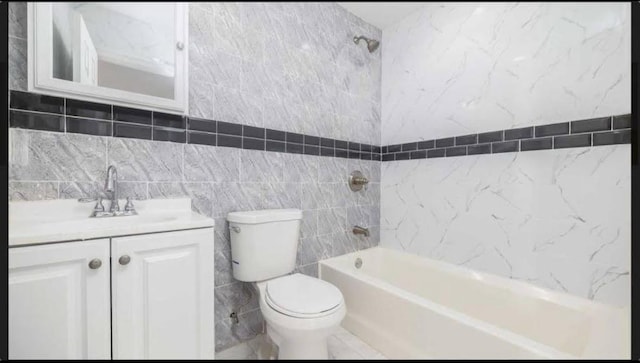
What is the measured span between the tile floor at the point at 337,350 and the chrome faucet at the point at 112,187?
31.9 inches

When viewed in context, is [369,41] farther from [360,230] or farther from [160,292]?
[360,230]

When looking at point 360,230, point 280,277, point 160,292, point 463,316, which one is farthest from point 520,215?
point 160,292

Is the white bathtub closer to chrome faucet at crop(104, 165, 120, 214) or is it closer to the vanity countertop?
the vanity countertop

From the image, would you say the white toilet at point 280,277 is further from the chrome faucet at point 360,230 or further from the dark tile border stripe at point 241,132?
the chrome faucet at point 360,230

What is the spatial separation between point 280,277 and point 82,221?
2.84 ft

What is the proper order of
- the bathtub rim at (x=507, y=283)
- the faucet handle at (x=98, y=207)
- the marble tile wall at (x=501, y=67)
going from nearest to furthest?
the marble tile wall at (x=501, y=67)
the faucet handle at (x=98, y=207)
the bathtub rim at (x=507, y=283)

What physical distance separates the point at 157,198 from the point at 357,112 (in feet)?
4.13

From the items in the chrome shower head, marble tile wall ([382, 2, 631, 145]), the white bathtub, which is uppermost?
the chrome shower head

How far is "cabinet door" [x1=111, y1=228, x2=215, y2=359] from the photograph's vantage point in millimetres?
732

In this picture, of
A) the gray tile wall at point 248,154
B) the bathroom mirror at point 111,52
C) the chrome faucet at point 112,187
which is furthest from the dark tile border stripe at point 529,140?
the chrome faucet at point 112,187

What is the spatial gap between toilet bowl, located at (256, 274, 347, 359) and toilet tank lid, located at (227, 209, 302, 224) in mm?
305

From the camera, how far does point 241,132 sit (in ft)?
4.97

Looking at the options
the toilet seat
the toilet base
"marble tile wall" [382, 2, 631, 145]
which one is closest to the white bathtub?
the toilet seat

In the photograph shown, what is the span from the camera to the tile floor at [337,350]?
574 mm
